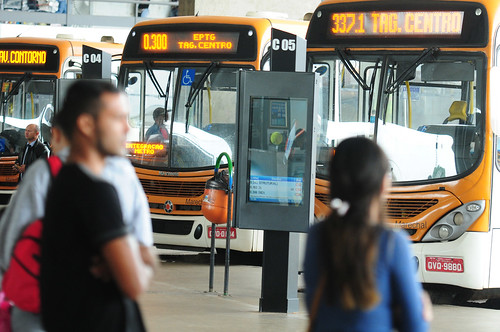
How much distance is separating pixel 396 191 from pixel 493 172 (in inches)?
35.8

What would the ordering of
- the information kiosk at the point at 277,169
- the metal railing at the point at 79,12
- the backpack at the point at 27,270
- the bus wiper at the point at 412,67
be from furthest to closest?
the metal railing at the point at 79,12, the bus wiper at the point at 412,67, the information kiosk at the point at 277,169, the backpack at the point at 27,270

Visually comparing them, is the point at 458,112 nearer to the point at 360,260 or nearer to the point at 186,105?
the point at 186,105

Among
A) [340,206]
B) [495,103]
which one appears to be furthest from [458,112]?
[340,206]

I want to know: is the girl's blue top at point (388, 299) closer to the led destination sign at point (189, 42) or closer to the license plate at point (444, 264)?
the license plate at point (444, 264)

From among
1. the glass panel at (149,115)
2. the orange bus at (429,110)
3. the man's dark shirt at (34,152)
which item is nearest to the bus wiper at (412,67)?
the orange bus at (429,110)

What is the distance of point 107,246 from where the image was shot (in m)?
3.02

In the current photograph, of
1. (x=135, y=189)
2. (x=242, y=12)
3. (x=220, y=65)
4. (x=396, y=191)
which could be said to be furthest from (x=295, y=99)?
(x=242, y=12)

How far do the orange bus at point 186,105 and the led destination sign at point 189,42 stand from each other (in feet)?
0.04

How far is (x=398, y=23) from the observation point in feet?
33.5

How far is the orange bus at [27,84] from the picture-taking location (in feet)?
52.0

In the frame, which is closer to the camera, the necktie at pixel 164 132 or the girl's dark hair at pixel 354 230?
the girl's dark hair at pixel 354 230

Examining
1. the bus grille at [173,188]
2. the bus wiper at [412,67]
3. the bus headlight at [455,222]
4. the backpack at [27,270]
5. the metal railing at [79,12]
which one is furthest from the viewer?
the metal railing at [79,12]

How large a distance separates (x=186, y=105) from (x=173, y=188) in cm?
98

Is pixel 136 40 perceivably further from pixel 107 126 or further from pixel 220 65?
pixel 107 126
